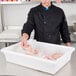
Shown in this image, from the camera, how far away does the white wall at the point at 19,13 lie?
3268 millimetres

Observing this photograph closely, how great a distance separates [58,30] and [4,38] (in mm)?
912

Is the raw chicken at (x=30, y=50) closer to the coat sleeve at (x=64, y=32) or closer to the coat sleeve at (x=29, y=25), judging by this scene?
the coat sleeve at (x=29, y=25)

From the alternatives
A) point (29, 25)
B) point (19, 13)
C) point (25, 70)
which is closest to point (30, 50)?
point (25, 70)

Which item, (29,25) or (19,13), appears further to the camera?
(19,13)

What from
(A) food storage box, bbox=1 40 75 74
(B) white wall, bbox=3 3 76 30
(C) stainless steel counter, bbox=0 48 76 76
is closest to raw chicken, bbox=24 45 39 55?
(A) food storage box, bbox=1 40 75 74

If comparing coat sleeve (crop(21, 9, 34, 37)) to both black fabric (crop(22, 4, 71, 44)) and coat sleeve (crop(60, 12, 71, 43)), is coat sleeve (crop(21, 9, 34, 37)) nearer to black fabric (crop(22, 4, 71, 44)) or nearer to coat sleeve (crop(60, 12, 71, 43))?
black fabric (crop(22, 4, 71, 44))

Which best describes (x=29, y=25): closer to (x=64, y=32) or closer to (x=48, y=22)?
(x=48, y=22)

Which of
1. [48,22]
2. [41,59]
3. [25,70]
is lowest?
[25,70]

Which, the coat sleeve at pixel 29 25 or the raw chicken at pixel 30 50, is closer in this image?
the raw chicken at pixel 30 50

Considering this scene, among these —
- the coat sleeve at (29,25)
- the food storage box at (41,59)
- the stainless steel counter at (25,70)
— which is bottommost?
the stainless steel counter at (25,70)

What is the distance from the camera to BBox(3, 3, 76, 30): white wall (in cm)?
327

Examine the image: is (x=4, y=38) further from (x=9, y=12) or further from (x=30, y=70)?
(x=30, y=70)

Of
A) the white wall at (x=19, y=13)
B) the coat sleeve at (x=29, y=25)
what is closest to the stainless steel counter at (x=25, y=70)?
the coat sleeve at (x=29, y=25)

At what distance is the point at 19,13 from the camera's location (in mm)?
3359
